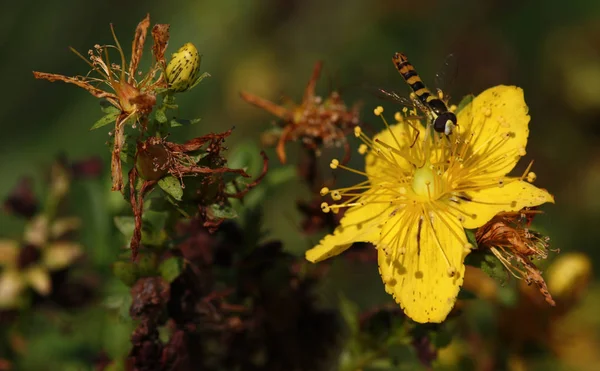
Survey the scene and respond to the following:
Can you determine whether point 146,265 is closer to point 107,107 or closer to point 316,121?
point 107,107

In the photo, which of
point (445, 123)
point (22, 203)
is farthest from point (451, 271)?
point (22, 203)

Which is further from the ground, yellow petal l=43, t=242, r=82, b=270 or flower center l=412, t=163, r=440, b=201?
yellow petal l=43, t=242, r=82, b=270

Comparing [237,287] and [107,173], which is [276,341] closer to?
[237,287]

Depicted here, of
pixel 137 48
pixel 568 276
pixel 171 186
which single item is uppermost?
pixel 137 48

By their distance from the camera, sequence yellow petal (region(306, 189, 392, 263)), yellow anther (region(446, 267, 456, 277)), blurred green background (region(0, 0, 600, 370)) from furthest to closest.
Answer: blurred green background (region(0, 0, 600, 370)), yellow petal (region(306, 189, 392, 263)), yellow anther (region(446, 267, 456, 277))

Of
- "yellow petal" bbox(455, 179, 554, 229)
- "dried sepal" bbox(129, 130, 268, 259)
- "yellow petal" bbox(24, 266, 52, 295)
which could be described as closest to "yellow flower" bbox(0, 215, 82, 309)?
"yellow petal" bbox(24, 266, 52, 295)

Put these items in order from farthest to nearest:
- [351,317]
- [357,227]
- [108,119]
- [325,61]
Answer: [325,61] < [351,317] < [357,227] < [108,119]

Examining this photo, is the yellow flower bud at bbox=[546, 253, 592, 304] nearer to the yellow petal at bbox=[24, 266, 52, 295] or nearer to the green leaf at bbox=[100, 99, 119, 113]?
the green leaf at bbox=[100, 99, 119, 113]
